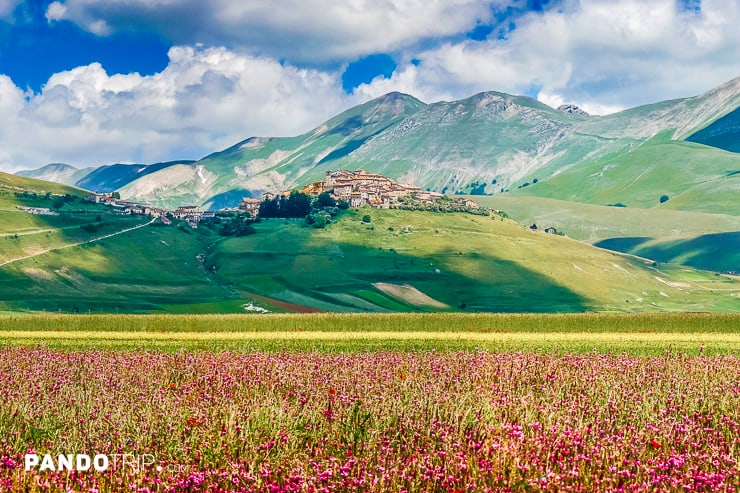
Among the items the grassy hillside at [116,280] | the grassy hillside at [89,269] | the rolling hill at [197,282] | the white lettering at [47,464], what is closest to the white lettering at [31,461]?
the white lettering at [47,464]

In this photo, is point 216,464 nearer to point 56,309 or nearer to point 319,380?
A: point 319,380

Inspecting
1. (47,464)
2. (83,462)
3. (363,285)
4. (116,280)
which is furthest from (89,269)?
(47,464)

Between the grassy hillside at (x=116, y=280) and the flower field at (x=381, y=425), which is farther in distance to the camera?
the grassy hillside at (x=116, y=280)

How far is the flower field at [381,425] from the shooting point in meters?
14.9

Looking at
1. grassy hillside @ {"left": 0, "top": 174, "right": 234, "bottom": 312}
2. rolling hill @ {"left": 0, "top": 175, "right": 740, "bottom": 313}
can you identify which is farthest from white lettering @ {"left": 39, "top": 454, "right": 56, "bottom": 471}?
grassy hillside @ {"left": 0, "top": 174, "right": 234, "bottom": 312}

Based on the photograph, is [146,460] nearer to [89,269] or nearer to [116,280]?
[116,280]

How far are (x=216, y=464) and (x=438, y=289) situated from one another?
17503 cm

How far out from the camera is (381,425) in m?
19.0

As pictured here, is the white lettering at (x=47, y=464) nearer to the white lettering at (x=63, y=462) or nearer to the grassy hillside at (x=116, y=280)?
the white lettering at (x=63, y=462)

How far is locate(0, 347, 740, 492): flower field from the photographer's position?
14922mm

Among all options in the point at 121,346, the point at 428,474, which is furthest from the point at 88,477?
the point at 121,346

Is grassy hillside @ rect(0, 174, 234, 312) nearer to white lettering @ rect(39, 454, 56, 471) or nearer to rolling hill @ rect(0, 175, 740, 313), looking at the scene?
rolling hill @ rect(0, 175, 740, 313)

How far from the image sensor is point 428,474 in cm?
1501

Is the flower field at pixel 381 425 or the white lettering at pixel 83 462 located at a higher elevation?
the flower field at pixel 381 425
